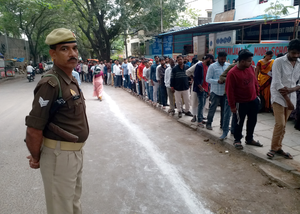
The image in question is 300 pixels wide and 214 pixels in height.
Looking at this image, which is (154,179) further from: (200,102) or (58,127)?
(200,102)

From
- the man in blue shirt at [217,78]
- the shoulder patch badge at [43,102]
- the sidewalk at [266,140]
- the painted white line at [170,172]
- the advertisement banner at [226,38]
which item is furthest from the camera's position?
A: the advertisement banner at [226,38]

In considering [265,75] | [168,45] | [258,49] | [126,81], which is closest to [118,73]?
[126,81]

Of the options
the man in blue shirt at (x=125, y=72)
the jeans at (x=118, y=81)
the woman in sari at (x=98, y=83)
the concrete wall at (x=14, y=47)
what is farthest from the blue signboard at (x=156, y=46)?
the concrete wall at (x=14, y=47)

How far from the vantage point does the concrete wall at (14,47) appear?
29359 mm

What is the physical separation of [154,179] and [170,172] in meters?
0.33

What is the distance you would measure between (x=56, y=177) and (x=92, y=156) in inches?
102

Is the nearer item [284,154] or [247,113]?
[284,154]

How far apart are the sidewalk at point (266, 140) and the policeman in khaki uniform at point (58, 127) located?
125 inches

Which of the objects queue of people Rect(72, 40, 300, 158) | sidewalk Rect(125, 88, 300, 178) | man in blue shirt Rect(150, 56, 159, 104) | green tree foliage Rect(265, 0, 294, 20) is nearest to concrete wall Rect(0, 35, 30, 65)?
man in blue shirt Rect(150, 56, 159, 104)

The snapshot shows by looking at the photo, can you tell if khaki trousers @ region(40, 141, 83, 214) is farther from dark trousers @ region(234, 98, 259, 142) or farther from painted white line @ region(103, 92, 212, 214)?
dark trousers @ region(234, 98, 259, 142)

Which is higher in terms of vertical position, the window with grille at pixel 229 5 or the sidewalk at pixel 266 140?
the window with grille at pixel 229 5

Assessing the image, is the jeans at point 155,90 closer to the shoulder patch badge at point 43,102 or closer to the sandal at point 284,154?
the sandal at point 284,154

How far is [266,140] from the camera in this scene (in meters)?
4.90

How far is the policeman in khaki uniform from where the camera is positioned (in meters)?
1.79
